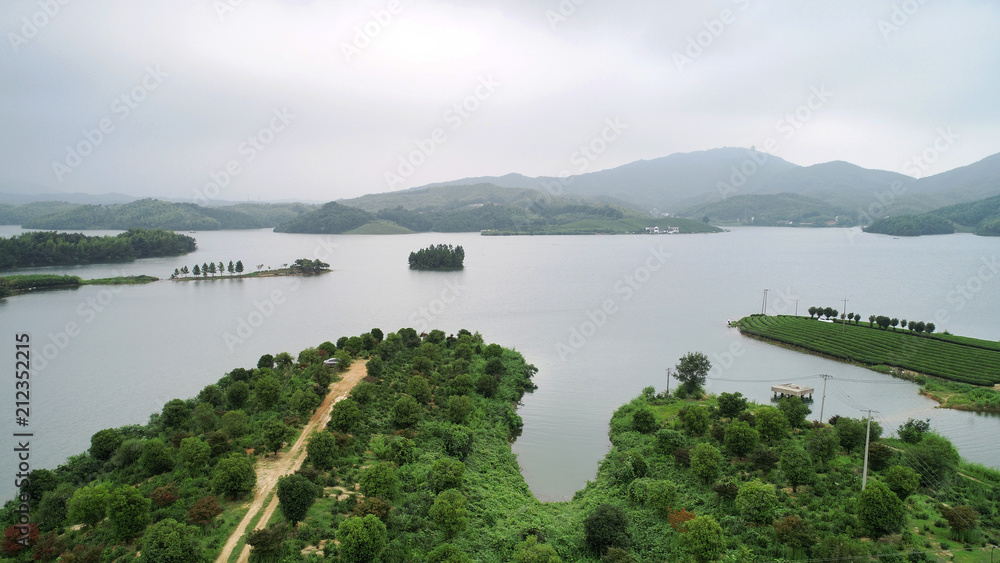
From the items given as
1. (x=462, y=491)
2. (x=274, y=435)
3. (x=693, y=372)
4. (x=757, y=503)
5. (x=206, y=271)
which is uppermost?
(x=206, y=271)

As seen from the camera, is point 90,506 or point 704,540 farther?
point 90,506

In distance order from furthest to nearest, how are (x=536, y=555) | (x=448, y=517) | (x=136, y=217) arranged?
(x=136, y=217)
(x=448, y=517)
(x=536, y=555)

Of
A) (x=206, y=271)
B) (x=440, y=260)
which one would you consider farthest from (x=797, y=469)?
(x=206, y=271)

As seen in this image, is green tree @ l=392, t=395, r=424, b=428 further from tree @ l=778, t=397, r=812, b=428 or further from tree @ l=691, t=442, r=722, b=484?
tree @ l=778, t=397, r=812, b=428

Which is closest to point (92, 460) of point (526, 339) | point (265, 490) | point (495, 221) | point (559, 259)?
point (265, 490)

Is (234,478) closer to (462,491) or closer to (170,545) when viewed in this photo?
(170,545)

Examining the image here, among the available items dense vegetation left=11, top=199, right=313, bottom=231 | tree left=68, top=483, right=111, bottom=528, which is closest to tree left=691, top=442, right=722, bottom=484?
tree left=68, top=483, right=111, bottom=528

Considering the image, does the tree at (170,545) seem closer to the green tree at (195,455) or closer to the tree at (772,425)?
the green tree at (195,455)
